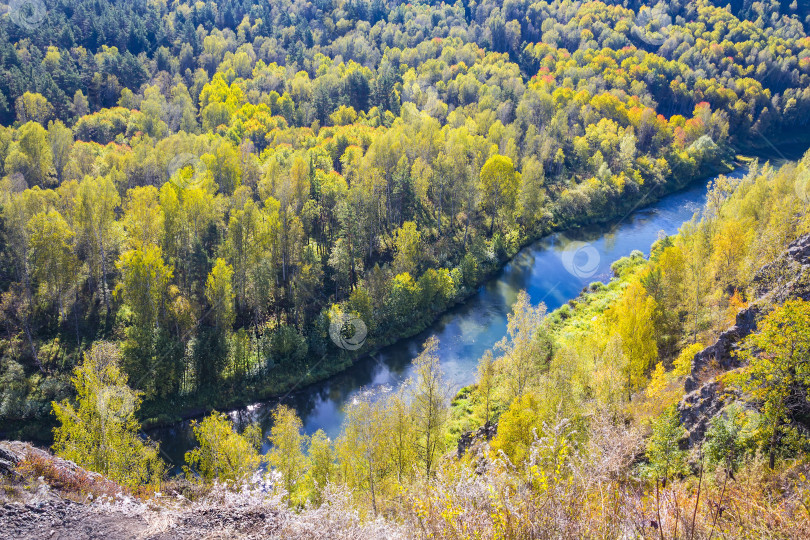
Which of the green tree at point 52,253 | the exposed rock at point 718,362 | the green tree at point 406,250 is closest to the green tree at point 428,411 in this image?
the exposed rock at point 718,362

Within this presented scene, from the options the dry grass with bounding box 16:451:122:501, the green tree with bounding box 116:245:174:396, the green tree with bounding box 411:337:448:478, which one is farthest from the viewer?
the green tree with bounding box 116:245:174:396

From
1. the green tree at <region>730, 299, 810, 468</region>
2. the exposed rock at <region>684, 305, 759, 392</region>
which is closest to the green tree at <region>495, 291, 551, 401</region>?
the exposed rock at <region>684, 305, 759, 392</region>

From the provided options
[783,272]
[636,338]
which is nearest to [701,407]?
[636,338]

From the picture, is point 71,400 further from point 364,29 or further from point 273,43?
point 364,29

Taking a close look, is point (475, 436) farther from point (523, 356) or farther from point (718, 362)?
point (718, 362)

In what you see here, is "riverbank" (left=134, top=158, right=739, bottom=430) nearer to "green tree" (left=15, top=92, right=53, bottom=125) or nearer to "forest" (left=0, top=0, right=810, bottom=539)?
"forest" (left=0, top=0, right=810, bottom=539)

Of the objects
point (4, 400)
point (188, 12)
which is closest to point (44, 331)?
point (4, 400)
